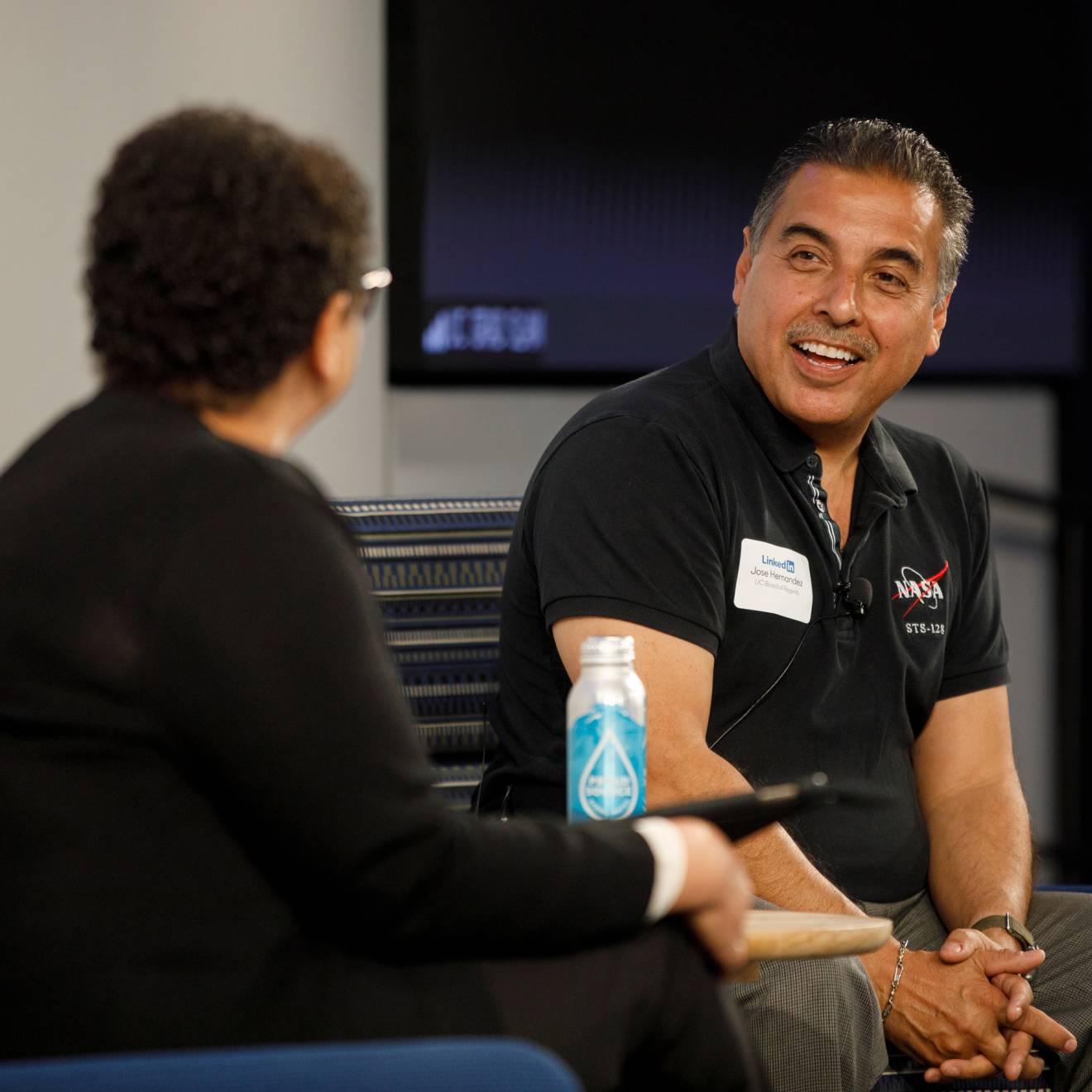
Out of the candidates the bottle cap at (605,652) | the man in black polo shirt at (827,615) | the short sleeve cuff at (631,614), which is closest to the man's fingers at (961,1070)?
the man in black polo shirt at (827,615)

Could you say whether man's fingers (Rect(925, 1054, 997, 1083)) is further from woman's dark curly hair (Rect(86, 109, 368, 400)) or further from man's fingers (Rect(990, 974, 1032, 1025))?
woman's dark curly hair (Rect(86, 109, 368, 400))

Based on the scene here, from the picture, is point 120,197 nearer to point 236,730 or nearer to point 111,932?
point 236,730

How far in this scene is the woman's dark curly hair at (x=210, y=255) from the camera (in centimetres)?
109

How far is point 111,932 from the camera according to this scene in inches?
39.7

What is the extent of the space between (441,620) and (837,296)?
0.71 metres

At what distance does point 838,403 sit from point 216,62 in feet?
5.21

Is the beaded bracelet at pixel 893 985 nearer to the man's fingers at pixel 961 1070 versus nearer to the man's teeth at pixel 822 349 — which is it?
the man's fingers at pixel 961 1070

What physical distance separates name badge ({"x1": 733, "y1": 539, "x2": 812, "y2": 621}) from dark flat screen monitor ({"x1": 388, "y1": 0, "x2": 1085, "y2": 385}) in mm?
1765

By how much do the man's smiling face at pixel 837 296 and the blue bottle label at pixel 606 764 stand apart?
778 millimetres

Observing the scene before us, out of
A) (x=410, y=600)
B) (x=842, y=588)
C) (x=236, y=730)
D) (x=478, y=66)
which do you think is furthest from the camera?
(x=478, y=66)

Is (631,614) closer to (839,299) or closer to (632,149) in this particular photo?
(839,299)

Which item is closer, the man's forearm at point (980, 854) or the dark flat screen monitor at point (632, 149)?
the man's forearm at point (980, 854)

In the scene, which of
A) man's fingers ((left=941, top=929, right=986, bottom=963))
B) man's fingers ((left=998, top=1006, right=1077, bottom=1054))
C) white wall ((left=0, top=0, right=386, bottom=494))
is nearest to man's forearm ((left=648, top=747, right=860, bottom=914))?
man's fingers ((left=941, top=929, right=986, bottom=963))

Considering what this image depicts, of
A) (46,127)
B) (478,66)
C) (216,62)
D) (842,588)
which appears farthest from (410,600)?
(478,66)
